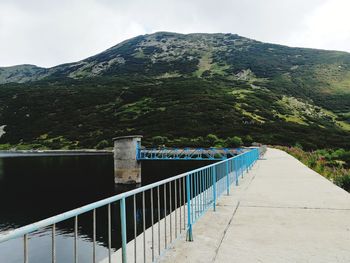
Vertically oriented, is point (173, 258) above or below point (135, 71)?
below

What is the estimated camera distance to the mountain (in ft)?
252

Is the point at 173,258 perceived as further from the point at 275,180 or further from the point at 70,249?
the point at 70,249

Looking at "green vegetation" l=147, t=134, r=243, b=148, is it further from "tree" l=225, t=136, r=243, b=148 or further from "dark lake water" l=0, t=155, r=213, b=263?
"dark lake water" l=0, t=155, r=213, b=263

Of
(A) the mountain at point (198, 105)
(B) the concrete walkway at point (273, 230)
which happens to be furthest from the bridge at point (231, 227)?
A: (A) the mountain at point (198, 105)

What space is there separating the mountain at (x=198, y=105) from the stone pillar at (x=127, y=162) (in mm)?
24574

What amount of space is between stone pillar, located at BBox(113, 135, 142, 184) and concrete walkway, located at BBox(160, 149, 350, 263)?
30438 mm

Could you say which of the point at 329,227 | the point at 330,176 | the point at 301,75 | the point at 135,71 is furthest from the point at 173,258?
the point at 135,71

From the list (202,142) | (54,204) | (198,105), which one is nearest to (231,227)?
(54,204)

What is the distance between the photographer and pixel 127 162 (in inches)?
1661

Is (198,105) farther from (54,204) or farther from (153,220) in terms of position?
(153,220)

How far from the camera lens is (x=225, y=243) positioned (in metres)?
6.27

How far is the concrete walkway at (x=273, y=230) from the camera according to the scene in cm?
561

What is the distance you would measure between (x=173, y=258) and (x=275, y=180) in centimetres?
1130

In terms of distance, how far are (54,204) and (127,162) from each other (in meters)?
16.1
